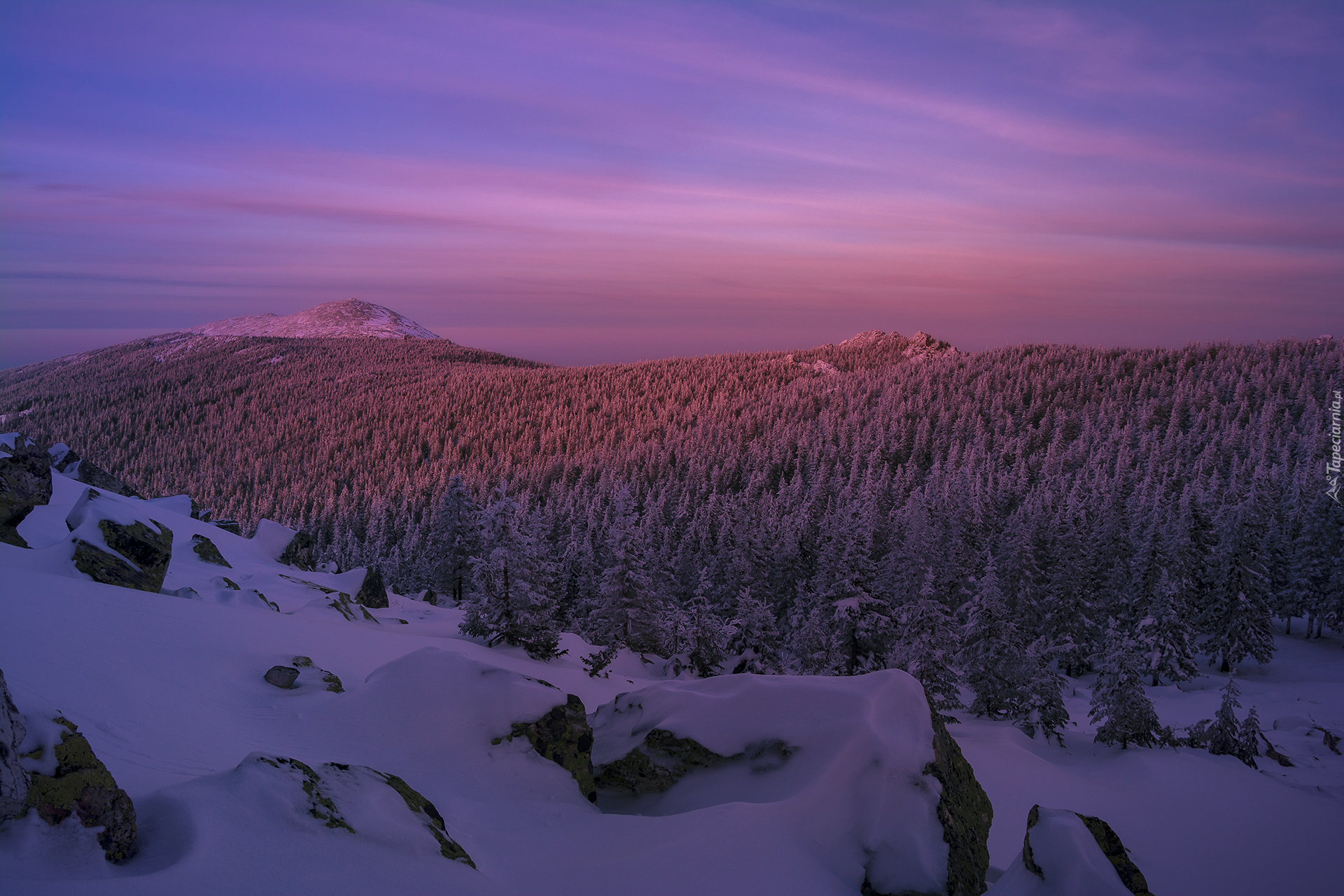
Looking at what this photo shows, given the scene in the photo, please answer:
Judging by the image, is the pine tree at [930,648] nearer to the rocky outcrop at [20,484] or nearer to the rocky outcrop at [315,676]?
the rocky outcrop at [315,676]

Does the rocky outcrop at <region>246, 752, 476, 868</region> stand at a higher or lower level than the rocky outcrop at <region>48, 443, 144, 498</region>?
higher

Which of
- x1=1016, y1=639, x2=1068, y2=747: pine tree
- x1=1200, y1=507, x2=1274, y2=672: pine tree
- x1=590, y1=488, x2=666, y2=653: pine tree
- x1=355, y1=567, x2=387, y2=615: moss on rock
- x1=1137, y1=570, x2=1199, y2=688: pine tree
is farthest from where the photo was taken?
x1=1200, y1=507, x2=1274, y2=672: pine tree

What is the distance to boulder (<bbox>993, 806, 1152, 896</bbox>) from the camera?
A: 252 inches

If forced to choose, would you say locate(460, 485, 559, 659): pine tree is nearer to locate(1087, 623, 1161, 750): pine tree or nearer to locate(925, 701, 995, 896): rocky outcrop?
locate(925, 701, 995, 896): rocky outcrop

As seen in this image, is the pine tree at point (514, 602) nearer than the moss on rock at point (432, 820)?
No

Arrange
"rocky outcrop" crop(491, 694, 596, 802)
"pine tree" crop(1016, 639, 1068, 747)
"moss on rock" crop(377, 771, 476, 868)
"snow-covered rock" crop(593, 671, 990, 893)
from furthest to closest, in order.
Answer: "pine tree" crop(1016, 639, 1068, 747) < "rocky outcrop" crop(491, 694, 596, 802) < "snow-covered rock" crop(593, 671, 990, 893) < "moss on rock" crop(377, 771, 476, 868)

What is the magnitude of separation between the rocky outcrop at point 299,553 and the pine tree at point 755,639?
2082 cm

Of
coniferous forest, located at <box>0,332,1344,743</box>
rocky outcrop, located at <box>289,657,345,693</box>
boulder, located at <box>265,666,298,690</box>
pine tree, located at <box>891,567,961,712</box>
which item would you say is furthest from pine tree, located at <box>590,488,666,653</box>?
boulder, located at <box>265,666,298,690</box>

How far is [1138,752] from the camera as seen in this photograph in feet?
65.2

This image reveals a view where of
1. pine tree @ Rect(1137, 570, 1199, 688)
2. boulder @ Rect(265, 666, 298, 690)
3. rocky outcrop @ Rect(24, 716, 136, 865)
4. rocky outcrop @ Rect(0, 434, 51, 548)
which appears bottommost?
pine tree @ Rect(1137, 570, 1199, 688)

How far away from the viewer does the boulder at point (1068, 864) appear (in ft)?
21.0

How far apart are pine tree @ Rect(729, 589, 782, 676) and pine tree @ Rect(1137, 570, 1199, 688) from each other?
1959cm

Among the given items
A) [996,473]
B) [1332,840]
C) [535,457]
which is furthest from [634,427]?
[1332,840]

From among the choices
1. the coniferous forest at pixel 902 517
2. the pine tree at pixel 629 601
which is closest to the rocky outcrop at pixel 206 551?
the coniferous forest at pixel 902 517
